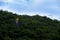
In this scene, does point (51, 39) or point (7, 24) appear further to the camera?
point (7, 24)

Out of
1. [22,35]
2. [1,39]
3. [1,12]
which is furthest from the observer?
[1,12]

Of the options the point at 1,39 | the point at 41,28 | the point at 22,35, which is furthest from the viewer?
the point at 41,28

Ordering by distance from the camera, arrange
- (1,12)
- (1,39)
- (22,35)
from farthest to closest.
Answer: (1,12)
(22,35)
(1,39)

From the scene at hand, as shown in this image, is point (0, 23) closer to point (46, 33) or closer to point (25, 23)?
point (25, 23)

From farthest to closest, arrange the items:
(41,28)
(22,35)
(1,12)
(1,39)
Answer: (1,12) → (41,28) → (22,35) → (1,39)

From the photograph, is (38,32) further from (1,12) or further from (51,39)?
(1,12)

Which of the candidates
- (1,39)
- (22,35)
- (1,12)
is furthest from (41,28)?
(1,12)

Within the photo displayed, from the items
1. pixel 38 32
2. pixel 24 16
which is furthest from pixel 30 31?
pixel 24 16

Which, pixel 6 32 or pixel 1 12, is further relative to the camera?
pixel 1 12

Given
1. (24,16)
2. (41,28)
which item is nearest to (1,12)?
(24,16)
